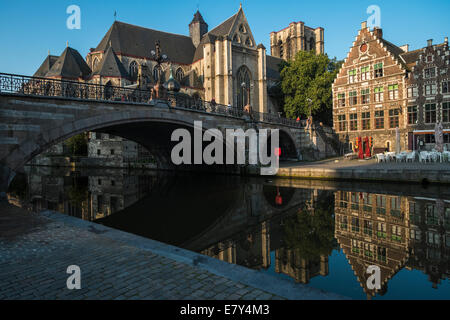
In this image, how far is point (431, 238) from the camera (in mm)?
6539

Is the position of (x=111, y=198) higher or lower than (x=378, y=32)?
lower

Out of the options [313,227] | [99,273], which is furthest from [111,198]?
[99,273]

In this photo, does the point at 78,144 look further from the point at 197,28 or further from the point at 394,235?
the point at 394,235

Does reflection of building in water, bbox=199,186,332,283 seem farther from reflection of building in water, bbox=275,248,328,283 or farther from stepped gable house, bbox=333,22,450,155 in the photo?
stepped gable house, bbox=333,22,450,155

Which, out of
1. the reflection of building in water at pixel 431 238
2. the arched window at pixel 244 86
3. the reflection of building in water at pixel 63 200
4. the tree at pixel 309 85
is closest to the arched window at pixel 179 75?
the arched window at pixel 244 86

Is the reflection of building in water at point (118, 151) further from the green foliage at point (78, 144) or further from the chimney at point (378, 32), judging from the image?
the chimney at point (378, 32)

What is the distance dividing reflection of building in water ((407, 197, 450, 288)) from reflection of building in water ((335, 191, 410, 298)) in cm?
18

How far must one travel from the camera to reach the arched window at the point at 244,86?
39.8m

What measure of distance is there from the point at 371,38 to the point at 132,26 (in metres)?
29.4

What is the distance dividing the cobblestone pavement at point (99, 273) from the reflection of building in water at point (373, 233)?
96.0 inches

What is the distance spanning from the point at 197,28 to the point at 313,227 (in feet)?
154

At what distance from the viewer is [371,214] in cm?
905

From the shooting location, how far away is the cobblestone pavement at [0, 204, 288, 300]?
313 centimetres

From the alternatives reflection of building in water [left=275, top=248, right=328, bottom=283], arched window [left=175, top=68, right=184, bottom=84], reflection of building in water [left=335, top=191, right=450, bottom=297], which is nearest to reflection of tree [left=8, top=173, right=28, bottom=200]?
reflection of building in water [left=275, top=248, right=328, bottom=283]
